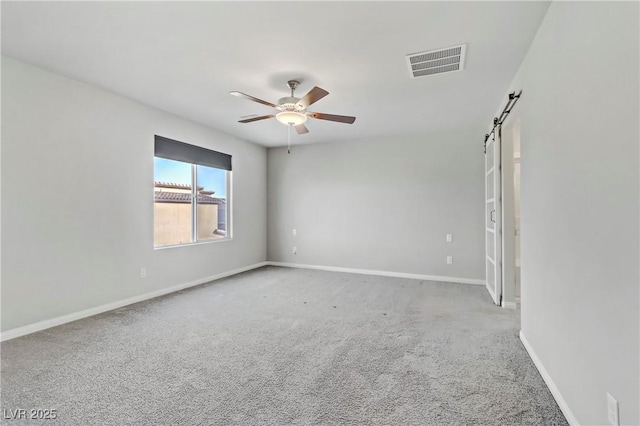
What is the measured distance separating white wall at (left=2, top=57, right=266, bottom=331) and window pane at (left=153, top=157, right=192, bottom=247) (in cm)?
18

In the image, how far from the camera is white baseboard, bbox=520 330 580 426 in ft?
5.25

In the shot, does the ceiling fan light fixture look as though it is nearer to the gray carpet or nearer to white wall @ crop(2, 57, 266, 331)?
white wall @ crop(2, 57, 266, 331)

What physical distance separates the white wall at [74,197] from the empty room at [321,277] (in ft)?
0.07

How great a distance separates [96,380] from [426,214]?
4.65 m

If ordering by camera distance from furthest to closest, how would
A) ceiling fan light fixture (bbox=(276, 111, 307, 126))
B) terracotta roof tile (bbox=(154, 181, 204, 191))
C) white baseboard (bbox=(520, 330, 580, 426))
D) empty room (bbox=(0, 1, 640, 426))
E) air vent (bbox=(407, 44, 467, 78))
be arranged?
terracotta roof tile (bbox=(154, 181, 204, 191)) → ceiling fan light fixture (bbox=(276, 111, 307, 126)) → air vent (bbox=(407, 44, 467, 78)) → white baseboard (bbox=(520, 330, 580, 426)) → empty room (bbox=(0, 1, 640, 426))

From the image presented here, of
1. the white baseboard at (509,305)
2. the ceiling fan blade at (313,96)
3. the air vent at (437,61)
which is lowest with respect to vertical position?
the white baseboard at (509,305)

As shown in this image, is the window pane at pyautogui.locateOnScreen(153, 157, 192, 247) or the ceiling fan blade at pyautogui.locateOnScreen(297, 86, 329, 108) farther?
the window pane at pyautogui.locateOnScreen(153, 157, 192, 247)

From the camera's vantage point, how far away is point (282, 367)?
86.4 inches

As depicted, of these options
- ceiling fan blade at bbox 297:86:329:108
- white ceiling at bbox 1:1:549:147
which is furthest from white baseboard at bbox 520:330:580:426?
ceiling fan blade at bbox 297:86:329:108

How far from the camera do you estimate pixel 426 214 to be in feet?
16.8

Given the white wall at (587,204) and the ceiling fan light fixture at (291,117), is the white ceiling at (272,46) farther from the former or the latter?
the white wall at (587,204)

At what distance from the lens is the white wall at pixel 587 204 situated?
3.72ft

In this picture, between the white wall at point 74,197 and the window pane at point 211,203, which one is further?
the window pane at point 211,203

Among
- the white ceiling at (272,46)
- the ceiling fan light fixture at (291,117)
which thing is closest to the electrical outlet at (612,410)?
the white ceiling at (272,46)
